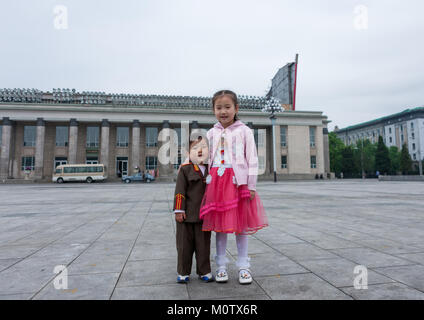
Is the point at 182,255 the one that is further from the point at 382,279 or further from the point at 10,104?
the point at 10,104

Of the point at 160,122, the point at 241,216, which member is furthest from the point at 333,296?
the point at 160,122

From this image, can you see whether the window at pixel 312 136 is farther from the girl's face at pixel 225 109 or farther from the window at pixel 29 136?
the girl's face at pixel 225 109

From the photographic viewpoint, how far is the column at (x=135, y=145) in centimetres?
4244

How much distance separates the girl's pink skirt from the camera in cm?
253

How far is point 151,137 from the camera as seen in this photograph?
1834 inches

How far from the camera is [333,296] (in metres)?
2.17

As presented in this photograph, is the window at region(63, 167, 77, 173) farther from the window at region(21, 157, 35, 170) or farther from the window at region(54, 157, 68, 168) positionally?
the window at region(21, 157, 35, 170)

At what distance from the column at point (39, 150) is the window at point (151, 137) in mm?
16185

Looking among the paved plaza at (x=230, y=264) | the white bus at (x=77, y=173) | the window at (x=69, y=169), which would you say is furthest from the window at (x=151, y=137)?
the paved plaza at (x=230, y=264)

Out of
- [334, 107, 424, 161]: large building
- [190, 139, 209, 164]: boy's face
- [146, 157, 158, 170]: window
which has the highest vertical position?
[334, 107, 424, 161]: large building

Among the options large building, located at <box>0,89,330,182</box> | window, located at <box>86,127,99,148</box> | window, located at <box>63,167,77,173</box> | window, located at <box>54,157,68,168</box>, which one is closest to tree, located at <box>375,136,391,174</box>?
large building, located at <box>0,89,330,182</box>

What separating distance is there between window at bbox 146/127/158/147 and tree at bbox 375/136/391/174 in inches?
2074

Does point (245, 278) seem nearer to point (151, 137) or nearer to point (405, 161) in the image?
point (151, 137)

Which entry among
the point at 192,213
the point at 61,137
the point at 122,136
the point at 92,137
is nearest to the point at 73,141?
the point at 92,137
